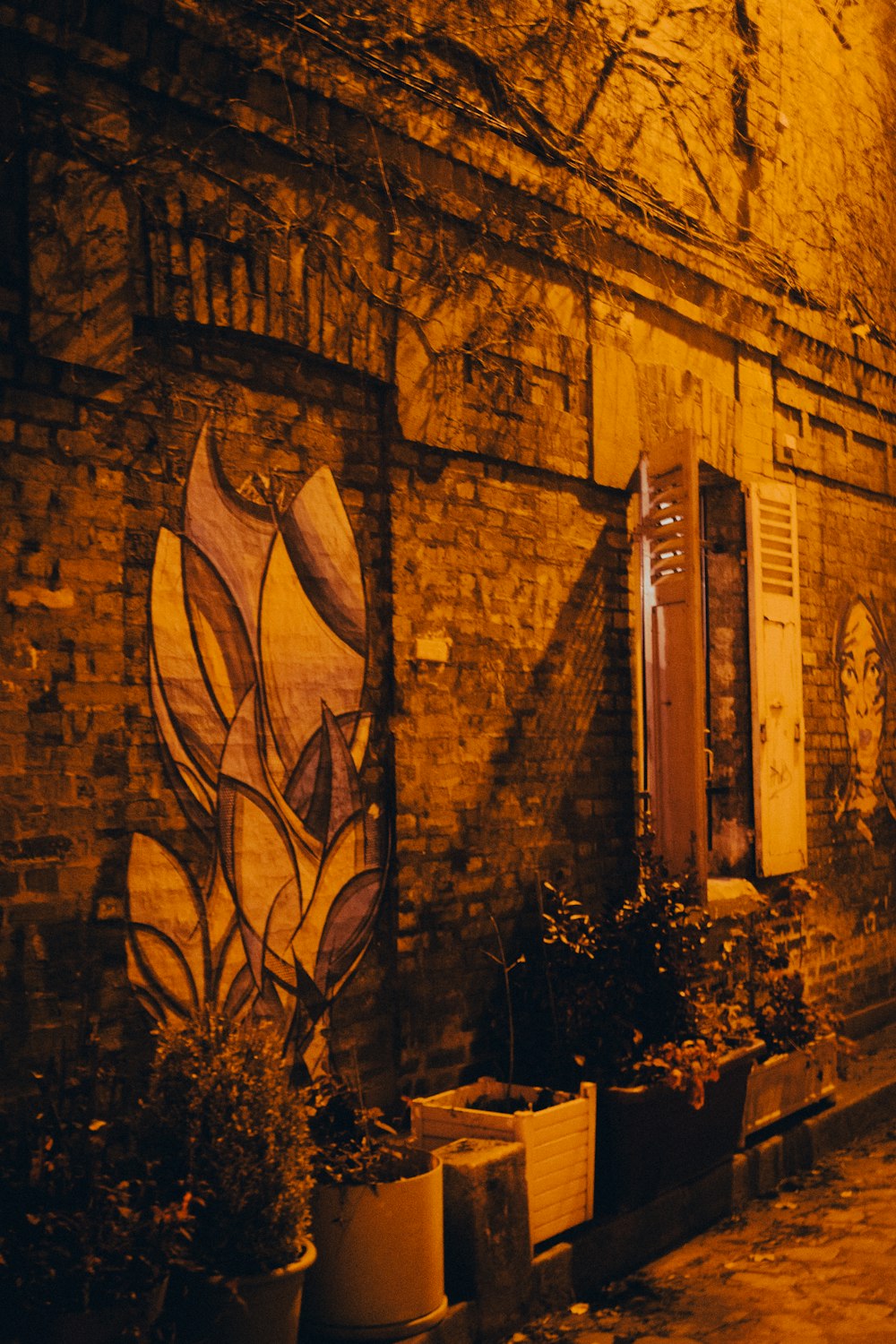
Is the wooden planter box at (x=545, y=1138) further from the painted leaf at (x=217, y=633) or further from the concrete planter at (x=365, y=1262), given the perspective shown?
the painted leaf at (x=217, y=633)

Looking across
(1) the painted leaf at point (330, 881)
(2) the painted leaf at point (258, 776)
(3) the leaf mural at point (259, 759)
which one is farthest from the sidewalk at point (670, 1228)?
(2) the painted leaf at point (258, 776)

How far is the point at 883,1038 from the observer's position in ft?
27.3

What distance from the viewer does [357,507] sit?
504 centimetres

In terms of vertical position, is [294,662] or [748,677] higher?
[748,677]

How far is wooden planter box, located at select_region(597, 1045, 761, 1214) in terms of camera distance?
5.03 meters

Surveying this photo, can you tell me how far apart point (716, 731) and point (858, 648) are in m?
1.82

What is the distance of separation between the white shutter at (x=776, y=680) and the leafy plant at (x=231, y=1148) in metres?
4.06

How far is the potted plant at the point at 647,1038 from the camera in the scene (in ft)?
16.7

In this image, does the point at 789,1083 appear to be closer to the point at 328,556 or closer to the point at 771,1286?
the point at 771,1286

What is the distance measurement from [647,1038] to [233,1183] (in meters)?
2.31

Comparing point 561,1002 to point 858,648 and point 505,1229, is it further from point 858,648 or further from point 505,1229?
point 858,648

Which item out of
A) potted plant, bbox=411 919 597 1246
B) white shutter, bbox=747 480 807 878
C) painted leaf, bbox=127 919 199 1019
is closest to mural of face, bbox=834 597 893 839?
white shutter, bbox=747 480 807 878

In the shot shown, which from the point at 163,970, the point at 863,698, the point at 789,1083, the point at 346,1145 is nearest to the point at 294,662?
the point at 163,970

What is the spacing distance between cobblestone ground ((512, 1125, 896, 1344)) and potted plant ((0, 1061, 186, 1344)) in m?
1.57
